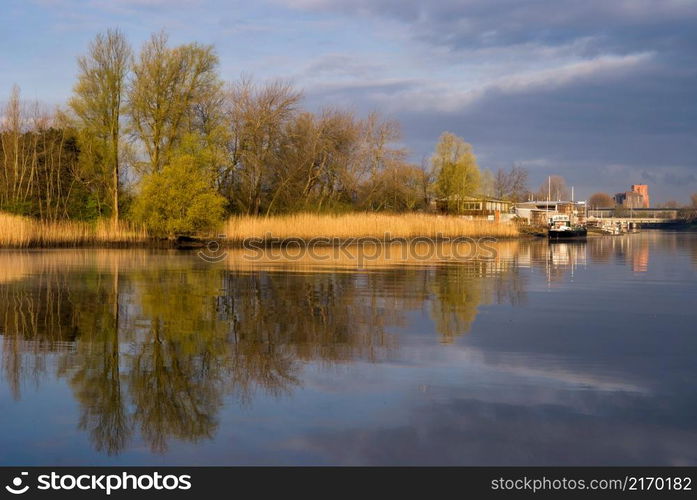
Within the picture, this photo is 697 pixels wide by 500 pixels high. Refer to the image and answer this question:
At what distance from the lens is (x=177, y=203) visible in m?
39.5

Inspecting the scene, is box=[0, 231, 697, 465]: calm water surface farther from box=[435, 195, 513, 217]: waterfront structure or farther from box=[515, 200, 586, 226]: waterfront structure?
box=[515, 200, 586, 226]: waterfront structure

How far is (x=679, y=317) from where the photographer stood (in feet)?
44.5

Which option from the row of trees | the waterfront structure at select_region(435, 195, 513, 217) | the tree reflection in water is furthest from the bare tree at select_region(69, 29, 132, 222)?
the waterfront structure at select_region(435, 195, 513, 217)

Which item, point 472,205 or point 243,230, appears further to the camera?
point 472,205

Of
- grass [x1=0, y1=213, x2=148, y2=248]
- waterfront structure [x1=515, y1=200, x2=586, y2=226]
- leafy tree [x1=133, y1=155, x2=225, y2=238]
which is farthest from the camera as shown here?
waterfront structure [x1=515, y1=200, x2=586, y2=226]

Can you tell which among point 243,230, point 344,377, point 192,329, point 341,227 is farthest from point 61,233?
point 344,377

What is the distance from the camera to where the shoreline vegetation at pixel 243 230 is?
35.2 meters

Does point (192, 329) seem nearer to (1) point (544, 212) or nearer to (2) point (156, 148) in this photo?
(2) point (156, 148)

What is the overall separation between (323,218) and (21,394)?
37236mm

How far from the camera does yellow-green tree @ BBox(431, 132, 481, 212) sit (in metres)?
86.2

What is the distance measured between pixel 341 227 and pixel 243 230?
6189 millimetres

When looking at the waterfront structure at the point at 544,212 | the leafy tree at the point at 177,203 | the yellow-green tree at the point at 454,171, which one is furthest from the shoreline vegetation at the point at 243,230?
the waterfront structure at the point at 544,212

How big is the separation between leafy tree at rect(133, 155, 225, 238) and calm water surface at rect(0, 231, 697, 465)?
22.1 m

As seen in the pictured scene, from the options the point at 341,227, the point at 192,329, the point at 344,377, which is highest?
the point at 341,227
